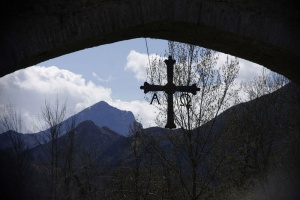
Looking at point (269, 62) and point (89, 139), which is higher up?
point (89, 139)

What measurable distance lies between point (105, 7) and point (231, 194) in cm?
1426

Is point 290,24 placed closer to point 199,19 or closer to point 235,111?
point 199,19

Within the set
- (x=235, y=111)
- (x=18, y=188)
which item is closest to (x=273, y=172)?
(x=235, y=111)

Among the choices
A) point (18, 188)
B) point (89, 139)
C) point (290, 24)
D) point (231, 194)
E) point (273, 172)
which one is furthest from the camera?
point (89, 139)

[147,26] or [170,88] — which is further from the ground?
[170,88]

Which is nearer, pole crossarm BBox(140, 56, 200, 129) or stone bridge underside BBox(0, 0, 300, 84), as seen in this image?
stone bridge underside BBox(0, 0, 300, 84)

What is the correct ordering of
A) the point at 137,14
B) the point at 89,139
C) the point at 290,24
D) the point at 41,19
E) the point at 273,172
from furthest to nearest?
the point at 89,139, the point at 273,172, the point at 290,24, the point at 137,14, the point at 41,19

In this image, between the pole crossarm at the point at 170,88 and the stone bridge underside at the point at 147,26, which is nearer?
the stone bridge underside at the point at 147,26

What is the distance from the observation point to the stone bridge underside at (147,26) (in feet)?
10.8

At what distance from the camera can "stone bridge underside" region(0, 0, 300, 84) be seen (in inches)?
129

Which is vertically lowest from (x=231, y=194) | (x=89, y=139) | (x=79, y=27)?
(x=231, y=194)

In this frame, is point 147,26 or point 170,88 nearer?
point 147,26

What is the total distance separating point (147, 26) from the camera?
147 inches

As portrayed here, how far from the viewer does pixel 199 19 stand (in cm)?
374
